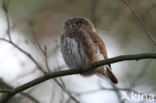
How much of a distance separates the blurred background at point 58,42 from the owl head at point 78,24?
0.20m

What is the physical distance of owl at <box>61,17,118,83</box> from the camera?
4594 mm

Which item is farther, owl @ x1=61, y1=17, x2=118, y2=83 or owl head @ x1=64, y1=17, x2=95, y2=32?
owl head @ x1=64, y1=17, x2=95, y2=32

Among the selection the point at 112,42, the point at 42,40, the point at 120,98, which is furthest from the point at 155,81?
the point at 112,42

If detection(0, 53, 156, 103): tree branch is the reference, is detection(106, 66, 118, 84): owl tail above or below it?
below

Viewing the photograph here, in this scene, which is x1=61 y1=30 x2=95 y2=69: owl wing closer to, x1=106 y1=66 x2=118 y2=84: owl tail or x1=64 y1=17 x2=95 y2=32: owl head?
x1=64 y1=17 x2=95 y2=32: owl head

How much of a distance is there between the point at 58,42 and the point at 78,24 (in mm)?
458

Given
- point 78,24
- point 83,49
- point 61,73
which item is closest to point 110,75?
point 83,49

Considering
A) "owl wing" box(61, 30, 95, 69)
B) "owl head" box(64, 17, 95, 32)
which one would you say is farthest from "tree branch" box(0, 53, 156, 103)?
"owl head" box(64, 17, 95, 32)

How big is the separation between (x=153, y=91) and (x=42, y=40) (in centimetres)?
249

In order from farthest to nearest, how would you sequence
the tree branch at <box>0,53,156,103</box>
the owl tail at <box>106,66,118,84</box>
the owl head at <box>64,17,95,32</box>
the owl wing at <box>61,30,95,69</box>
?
the owl head at <box>64,17,95,32</box>, the owl tail at <box>106,66,118,84</box>, the owl wing at <box>61,30,95,69</box>, the tree branch at <box>0,53,156,103</box>

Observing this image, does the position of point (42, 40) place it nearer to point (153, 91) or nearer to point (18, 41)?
point (18, 41)

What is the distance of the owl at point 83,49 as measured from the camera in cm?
459

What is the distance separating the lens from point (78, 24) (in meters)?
5.30

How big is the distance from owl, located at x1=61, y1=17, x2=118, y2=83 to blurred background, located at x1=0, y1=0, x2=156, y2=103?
301 millimetres
